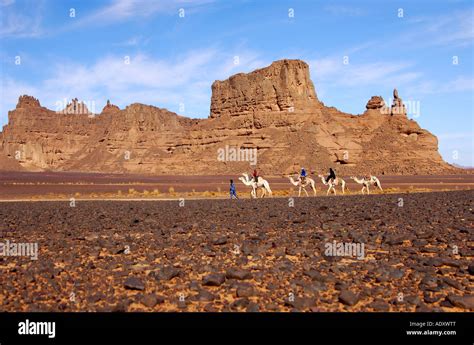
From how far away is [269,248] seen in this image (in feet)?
34.0

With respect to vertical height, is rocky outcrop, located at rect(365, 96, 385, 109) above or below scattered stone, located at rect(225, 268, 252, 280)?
above

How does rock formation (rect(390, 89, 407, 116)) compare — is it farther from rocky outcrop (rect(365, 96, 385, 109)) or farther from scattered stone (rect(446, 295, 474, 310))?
scattered stone (rect(446, 295, 474, 310))

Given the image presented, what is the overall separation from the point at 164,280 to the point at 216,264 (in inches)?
54.5

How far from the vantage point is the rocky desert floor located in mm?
6591

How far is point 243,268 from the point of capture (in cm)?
851

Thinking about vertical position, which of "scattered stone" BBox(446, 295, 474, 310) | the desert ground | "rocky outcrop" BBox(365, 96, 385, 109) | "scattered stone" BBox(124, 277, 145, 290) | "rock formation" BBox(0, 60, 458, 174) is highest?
"rocky outcrop" BBox(365, 96, 385, 109)

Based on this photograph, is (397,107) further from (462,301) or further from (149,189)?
(462,301)

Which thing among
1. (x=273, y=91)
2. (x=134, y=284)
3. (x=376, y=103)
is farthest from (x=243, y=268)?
(x=376, y=103)

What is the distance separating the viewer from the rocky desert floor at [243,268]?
659 cm

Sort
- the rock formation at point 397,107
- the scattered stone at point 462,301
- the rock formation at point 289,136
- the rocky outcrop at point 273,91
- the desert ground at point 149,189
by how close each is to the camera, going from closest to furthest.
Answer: the scattered stone at point 462,301
the desert ground at point 149,189
the rock formation at point 289,136
the rocky outcrop at point 273,91
the rock formation at point 397,107

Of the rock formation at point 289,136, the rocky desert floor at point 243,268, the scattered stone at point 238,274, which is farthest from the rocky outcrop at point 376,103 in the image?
the scattered stone at point 238,274

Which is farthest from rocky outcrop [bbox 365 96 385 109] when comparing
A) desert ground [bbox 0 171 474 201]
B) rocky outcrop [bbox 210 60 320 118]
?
desert ground [bbox 0 171 474 201]

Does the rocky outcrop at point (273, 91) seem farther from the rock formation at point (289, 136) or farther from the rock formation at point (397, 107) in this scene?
the rock formation at point (397, 107)

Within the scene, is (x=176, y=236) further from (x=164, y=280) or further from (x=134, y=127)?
(x=134, y=127)
